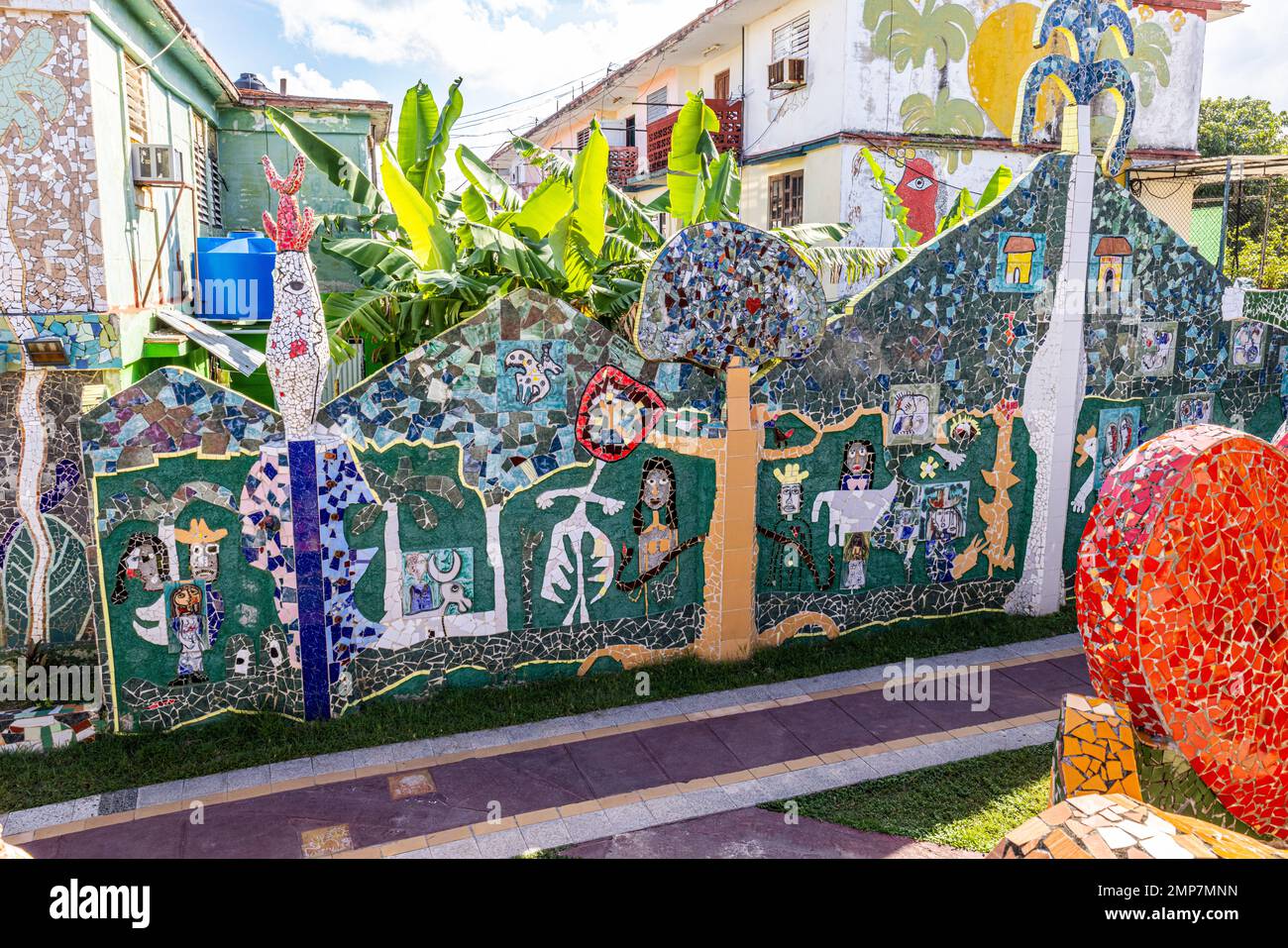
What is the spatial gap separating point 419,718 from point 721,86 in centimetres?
2028

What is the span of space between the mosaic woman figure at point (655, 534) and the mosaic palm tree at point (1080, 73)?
15.6ft

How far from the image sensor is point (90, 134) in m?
8.16

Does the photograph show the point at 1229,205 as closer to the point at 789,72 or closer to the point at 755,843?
the point at 789,72

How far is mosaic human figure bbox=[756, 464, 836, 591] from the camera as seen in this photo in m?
9.09

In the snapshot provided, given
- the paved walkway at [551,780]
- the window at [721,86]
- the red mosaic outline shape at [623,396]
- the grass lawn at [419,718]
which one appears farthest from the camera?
the window at [721,86]

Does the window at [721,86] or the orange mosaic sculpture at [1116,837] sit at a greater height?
the window at [721,86]

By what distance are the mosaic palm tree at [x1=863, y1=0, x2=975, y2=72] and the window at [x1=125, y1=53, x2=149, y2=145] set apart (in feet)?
44.7

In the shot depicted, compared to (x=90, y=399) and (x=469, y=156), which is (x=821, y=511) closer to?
(x=469, y=156)

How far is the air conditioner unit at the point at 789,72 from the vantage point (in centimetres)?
1969

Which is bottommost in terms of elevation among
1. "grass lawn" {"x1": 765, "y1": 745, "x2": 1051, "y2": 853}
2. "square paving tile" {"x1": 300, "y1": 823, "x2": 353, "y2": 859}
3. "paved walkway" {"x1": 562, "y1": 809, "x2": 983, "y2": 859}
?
"square paving tile" {"x1": 300, "y1": 823, "x2": 353, "y2": 859}

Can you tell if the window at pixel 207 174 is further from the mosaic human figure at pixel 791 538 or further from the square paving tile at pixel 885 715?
the square paving tile at pixel 885 715

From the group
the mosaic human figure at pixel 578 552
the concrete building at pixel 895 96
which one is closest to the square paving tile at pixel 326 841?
the mosaic human figure at pixel 578 552

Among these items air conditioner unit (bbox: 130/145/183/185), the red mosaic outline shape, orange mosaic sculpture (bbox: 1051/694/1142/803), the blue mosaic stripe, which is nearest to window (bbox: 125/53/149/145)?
air conditioner unit (bbox: 130/145/183/185)

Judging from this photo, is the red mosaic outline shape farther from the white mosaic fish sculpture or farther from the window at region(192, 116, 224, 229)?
the window at region(192, 116, 224, 229)
